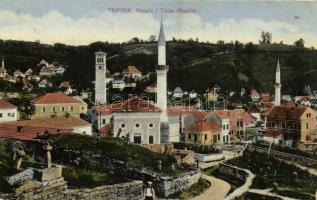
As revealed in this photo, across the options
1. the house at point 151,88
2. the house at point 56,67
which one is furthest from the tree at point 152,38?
the house at point 56,67

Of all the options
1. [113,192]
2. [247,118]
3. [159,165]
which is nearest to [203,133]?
[247,118]

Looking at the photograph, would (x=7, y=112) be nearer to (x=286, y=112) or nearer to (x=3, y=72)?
(x=3, y=72)

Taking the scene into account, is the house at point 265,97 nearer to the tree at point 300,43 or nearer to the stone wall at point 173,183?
the tree at point 300,43

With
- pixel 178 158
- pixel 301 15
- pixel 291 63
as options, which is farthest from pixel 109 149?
pixel 291 63

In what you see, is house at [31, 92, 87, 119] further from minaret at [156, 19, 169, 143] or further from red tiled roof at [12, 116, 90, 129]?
minaret at [156, 19, 169, 143]

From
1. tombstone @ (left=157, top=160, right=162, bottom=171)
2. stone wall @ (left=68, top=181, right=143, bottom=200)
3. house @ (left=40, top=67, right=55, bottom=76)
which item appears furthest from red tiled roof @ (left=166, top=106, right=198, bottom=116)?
stone wall @ (left=68, top=181, right=143, bottom=200)

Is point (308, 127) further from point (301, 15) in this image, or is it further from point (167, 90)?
point (301, 15)
